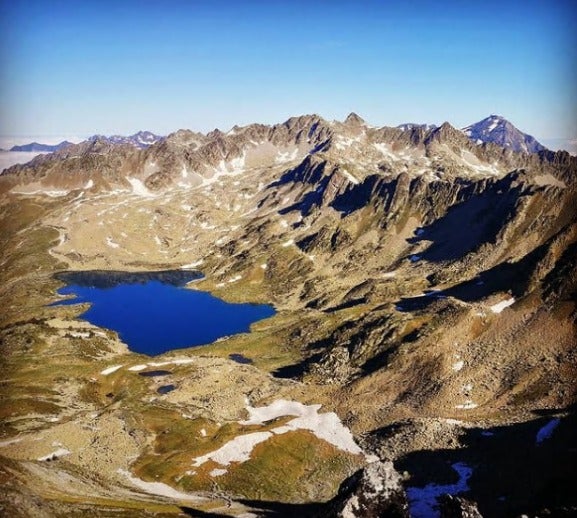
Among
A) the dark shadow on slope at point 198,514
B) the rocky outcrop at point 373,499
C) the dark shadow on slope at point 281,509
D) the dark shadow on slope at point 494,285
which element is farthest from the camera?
the dark shadow on slope at point 494,285

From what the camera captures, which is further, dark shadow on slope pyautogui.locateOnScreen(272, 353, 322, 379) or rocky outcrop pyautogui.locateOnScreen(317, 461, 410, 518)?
dark shadow on slope pyautogui.locateOnScreen(272, 353, 322, 379)

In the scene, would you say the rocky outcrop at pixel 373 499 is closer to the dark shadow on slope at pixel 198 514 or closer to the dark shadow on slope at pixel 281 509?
the dark shadow on slope at pixel 198 514

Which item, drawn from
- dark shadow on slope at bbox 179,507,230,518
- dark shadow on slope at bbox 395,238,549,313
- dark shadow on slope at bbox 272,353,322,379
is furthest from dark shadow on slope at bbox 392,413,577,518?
dark shadow on slope at bbox 395,238,549,313

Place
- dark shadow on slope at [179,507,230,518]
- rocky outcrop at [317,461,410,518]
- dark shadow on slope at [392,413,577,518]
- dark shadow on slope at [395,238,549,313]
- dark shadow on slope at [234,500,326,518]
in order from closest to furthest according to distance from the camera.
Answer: rocky outcrop at [317,461,410,518] → dark shadow on slope at [392,413,577,518] → dark shadow on slope at [179,507,230,518] → dark shadow on slope at [234,500,326,518] → dark shadow on slope at [395,238,549,313]

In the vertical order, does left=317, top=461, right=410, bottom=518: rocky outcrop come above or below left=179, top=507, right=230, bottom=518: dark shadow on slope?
above

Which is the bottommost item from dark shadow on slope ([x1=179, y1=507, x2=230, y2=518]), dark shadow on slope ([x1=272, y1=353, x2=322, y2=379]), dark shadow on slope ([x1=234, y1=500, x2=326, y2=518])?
dark shadow on slope ([x1=272, y1=353, x2=322, y2=379])

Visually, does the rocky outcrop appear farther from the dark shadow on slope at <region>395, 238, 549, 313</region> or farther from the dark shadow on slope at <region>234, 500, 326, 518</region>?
the dark shadow on slope at <region>395, 238, 549, 313</region>

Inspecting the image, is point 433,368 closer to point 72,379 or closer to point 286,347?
point 286,347

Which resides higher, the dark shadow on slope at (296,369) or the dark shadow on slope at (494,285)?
the dark shadow on slope at (494,285)

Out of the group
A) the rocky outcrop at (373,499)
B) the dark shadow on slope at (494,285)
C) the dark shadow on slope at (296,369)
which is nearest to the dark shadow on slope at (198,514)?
the rocky outcrop at (373,499)
